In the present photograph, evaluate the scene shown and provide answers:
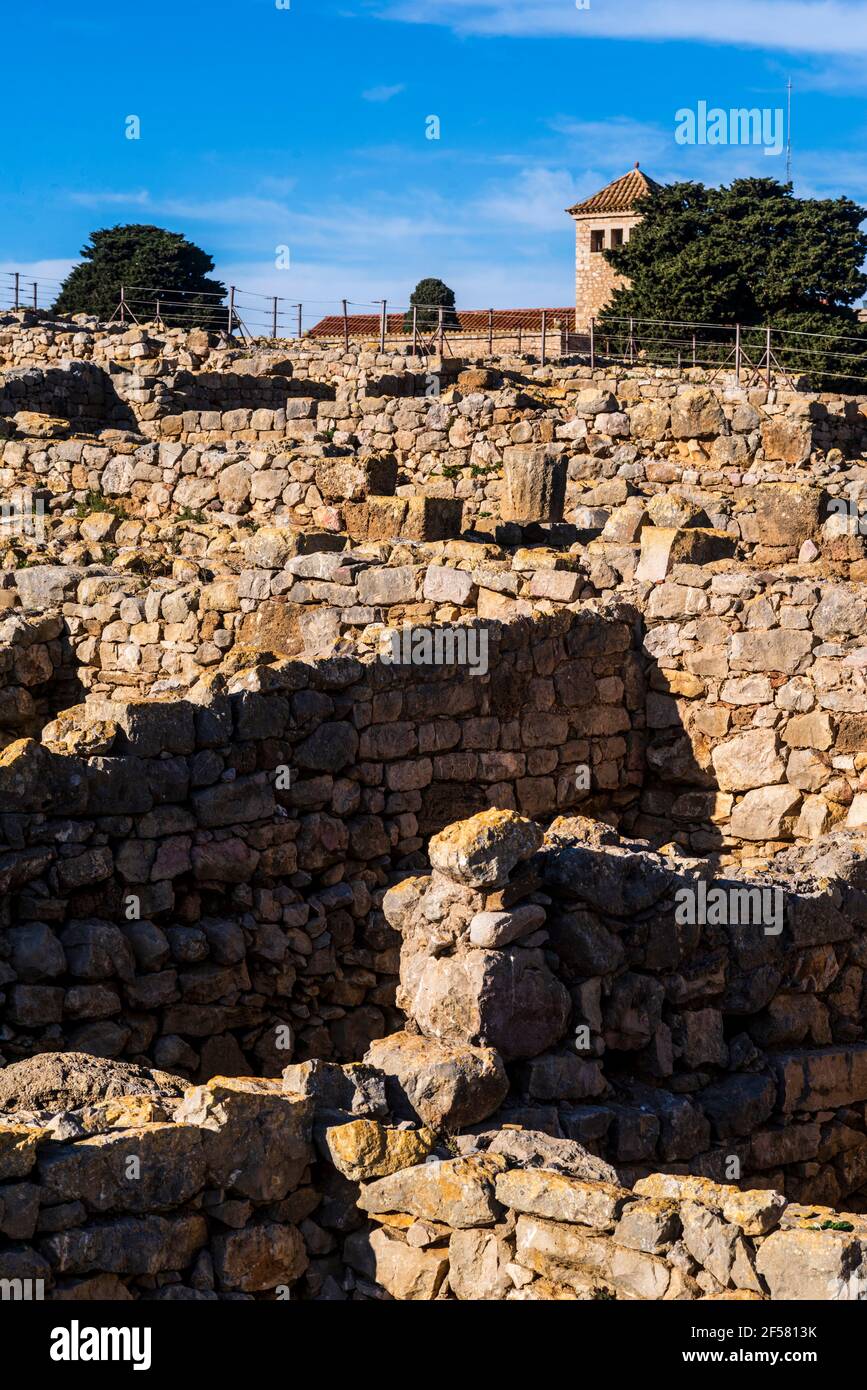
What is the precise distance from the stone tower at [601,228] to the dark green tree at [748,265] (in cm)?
851

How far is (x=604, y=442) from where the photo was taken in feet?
63.2

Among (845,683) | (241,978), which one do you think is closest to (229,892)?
(241,978)

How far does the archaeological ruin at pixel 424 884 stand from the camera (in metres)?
5.39

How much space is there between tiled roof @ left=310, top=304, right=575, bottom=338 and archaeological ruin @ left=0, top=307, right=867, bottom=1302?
32.3m

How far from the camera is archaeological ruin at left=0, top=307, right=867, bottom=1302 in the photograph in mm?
5387

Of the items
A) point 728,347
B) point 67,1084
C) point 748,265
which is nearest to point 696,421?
point 67,1084

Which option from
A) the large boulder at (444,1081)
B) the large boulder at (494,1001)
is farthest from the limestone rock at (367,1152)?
the large boulder at (494,1001)

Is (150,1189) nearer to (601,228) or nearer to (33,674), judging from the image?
(33,674)

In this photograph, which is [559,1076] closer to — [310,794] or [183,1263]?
[183,1263]

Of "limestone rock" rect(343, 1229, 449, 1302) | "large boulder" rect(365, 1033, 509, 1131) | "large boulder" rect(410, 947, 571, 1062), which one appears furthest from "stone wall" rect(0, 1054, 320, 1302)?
"large boulder" rect(410, 947, 571, 1062)

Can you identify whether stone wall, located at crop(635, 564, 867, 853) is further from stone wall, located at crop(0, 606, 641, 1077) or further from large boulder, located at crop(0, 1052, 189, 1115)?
large boulder, located at crop(0, 1052, 189, 1115)

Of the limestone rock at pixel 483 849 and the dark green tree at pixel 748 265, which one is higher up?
the dark green tree at pixel 748 265

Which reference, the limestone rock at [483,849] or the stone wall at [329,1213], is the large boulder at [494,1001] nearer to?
the limestone rock at [483,849]

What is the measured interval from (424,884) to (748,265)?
4170 centimetres
